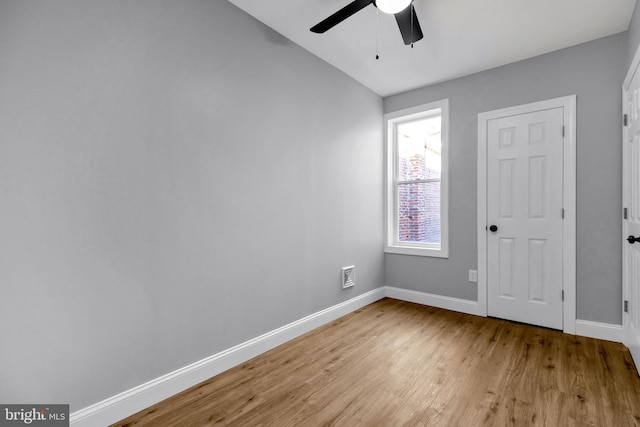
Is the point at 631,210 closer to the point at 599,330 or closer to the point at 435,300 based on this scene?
the point at 599,330

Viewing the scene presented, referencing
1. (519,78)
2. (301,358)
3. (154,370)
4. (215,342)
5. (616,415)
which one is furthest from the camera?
(519,78)

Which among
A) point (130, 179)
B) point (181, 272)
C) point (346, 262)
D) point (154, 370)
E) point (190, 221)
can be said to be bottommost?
point (154, 370)

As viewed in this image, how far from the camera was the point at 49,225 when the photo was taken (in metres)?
1.43

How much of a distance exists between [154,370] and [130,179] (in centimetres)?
111

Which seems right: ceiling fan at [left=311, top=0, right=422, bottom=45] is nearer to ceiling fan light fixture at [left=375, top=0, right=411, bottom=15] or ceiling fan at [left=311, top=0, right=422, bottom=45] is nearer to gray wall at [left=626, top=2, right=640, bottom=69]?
ceiling fan light fixture at [left=375, top=0, right=411, bottom=15]

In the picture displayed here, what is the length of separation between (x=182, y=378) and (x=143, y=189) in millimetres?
1183

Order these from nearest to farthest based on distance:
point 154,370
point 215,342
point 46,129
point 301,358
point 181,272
Answer: point 46,129
point 154,370
point 181,272
point 215,342
point 301,358

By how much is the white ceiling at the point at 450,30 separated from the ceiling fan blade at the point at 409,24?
264mm

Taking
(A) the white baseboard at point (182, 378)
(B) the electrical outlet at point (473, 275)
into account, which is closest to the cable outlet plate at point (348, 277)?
(A) the white baseboard at point (182, 378)

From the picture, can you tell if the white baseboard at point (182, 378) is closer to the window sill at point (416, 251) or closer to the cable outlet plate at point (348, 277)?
the cable outlet plate at point (348, 277)

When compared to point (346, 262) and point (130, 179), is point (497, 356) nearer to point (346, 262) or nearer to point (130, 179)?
point (346, 262)

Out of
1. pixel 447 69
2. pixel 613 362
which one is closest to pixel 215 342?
pixel 613 362

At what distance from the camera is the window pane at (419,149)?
145 inches

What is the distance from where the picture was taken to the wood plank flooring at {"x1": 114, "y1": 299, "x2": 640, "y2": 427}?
1.65 metres
